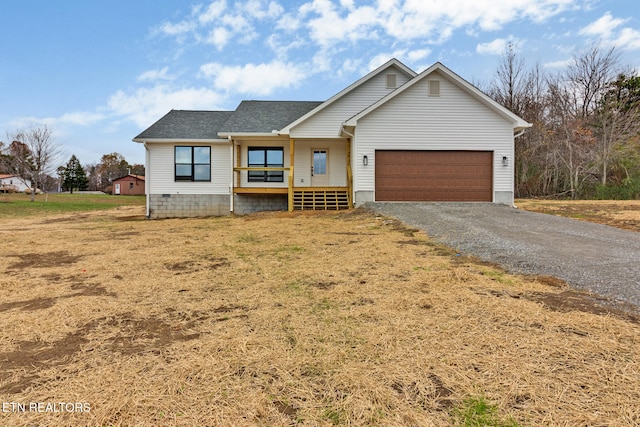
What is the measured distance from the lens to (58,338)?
2.84 metres

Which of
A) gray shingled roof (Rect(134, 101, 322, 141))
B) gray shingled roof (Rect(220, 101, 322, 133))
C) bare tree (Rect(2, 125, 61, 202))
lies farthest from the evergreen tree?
gray shingled roof (Rect(220, 101, 322, 133))

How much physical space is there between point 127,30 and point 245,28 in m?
5.62

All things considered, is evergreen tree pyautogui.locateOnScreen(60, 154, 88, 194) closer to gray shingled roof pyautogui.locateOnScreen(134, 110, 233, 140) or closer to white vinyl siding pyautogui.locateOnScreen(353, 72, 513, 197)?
gray shingled roof pyautogui.locateOnScreen(134, 110, 233, 140)

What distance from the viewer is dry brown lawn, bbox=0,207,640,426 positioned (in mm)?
1894

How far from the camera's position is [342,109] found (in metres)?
15.2

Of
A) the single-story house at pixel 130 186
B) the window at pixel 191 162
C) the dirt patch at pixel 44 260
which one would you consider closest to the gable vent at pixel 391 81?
the window at pixel 191 162

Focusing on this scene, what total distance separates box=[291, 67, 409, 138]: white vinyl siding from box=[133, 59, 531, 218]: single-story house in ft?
0.15

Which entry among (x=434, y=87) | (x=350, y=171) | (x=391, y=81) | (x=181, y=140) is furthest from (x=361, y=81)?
(x=181, y=140)

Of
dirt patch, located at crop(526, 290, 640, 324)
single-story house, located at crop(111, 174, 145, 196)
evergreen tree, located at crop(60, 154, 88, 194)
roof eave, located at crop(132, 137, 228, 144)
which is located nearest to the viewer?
dirt patch, located at crop(526, 290, 640, 324)

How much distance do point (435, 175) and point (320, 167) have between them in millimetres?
5454

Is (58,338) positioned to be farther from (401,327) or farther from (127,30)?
(127,30)

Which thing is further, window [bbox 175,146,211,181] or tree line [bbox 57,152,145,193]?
tree line [bbox 57,152,145,193]

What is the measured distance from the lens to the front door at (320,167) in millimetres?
16312

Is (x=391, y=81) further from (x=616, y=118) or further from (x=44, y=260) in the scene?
(x=616, y=118)
